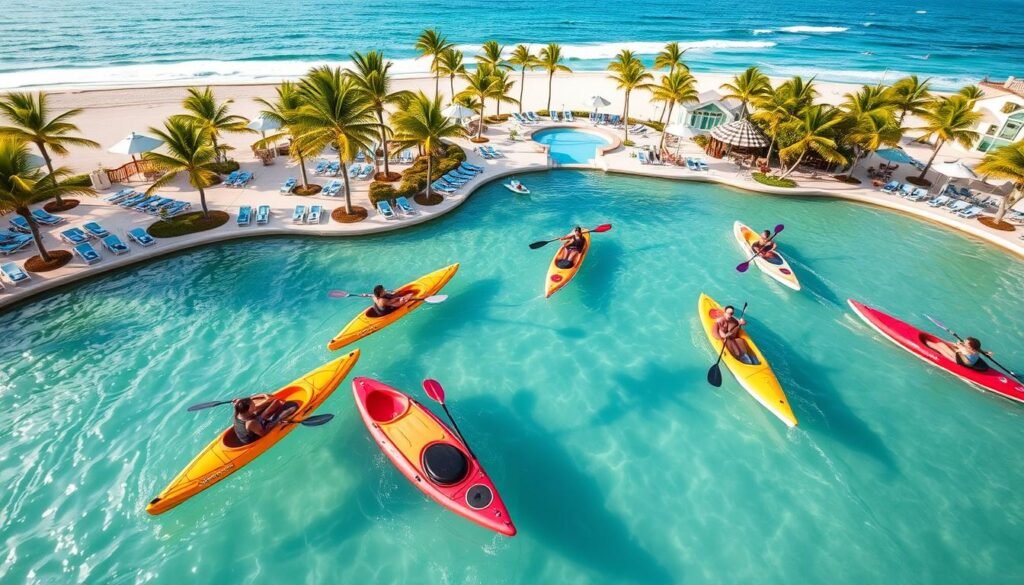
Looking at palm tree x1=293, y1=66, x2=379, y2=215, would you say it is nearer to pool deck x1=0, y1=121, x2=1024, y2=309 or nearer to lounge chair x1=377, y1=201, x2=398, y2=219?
lounge chair x1=377, y1=201, x2=398, y2=219

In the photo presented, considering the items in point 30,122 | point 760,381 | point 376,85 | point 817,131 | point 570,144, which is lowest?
point 760,381

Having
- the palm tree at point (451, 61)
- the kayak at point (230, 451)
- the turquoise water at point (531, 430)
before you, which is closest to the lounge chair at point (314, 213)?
the turquoise water at point (531, 430)

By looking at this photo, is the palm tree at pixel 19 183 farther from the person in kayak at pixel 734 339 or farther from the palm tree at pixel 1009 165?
the palm tree at pixel 1009 165

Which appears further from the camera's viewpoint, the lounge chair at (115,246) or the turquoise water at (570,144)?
the turquoise water at (570,144)

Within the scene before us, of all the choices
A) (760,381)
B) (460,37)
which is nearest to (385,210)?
(760,381)

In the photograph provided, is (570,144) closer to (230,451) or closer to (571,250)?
(571,250)
